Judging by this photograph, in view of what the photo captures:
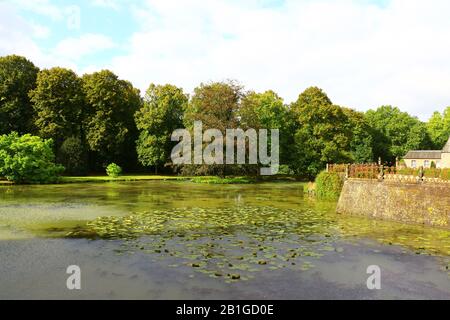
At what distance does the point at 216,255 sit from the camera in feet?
41.4

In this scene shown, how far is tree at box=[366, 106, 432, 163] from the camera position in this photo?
254 ft

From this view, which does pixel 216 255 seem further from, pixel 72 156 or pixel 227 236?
pixel 72 156

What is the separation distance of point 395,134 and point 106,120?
57.9m

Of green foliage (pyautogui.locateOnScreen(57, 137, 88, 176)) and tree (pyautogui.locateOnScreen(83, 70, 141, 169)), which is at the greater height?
tree (pyautogui.locateOnScreen(83, 70, 141, 169))

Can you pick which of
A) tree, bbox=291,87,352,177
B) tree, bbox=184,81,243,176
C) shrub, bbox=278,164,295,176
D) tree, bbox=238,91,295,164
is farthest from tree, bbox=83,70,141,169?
tree, bbox=291,87,352,177

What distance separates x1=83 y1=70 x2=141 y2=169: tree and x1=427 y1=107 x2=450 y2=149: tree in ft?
213

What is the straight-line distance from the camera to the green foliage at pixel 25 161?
42.2 m

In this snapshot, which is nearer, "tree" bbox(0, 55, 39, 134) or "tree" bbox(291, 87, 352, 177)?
"tree" bbox(0, 55, 39, 134)

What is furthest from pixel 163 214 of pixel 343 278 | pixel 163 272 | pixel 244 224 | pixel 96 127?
pixel 96 127

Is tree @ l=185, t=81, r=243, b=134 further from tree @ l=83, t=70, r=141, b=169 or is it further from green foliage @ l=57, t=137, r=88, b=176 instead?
green foliage @ l=57, t=137, r=88, b=176

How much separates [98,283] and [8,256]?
4.40 metres

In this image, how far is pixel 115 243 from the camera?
14242mm

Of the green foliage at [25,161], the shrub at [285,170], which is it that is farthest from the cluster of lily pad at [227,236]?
the shrub at [285,170]
